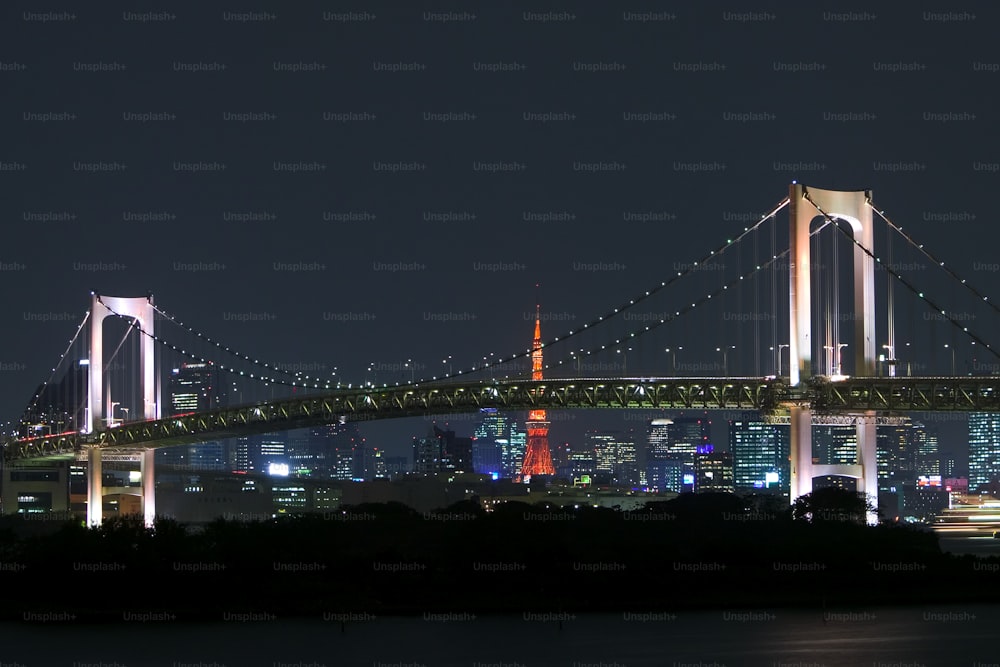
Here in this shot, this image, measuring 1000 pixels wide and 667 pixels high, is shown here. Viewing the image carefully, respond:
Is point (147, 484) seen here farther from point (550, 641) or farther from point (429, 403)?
point (550, 641)

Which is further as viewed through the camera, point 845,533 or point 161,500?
point 161,500

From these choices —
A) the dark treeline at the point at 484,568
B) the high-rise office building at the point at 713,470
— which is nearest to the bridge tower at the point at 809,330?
the dark treeline at the point at 484,568

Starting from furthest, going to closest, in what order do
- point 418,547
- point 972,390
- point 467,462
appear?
1. point 467,462
2. point 418,547
3. point 972,390

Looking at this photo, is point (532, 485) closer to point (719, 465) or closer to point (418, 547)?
point (719, 465)

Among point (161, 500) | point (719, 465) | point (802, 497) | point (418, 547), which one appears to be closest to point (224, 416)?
point (418, 547)

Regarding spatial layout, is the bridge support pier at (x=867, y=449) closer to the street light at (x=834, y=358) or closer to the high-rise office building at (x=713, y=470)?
the street light at (x=834, y=358)

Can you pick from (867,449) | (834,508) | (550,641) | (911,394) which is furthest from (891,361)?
(550,641)
